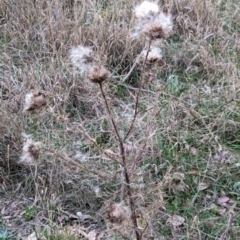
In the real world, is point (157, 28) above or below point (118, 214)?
above

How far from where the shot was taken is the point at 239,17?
326cm

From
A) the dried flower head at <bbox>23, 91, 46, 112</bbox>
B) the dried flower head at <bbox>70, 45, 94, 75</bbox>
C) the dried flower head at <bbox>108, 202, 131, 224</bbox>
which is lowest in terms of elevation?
the dried flower head at <bbox>108, 202, 131, 224</bbox>

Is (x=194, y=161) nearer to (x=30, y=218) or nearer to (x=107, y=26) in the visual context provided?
(x=30, y=218)

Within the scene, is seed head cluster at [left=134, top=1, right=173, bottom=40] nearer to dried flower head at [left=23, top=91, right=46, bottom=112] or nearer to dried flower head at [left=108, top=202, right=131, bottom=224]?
dried flower head at [left=23, top=91, right=46, bottom=112]

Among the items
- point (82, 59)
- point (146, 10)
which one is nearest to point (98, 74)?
point (82, 59)

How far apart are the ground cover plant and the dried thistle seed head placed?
56 mm

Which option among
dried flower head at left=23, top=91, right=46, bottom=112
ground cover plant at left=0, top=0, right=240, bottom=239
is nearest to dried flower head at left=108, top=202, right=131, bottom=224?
ground cover plant at left=0, top=0, right=240, bottom=239

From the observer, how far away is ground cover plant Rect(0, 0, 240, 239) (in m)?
1.92

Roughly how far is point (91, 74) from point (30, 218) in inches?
43.7

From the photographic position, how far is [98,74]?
1332mm

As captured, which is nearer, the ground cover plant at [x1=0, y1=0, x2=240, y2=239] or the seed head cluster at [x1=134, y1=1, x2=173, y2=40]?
the seed head cluster at [x1=134, y1=1, x2=173, y2=40]

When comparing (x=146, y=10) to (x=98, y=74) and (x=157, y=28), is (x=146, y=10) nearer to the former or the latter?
(x=157, y=28)

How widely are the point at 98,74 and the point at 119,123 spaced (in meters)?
1.15

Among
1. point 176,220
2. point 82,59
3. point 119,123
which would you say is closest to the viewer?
point 82,59
